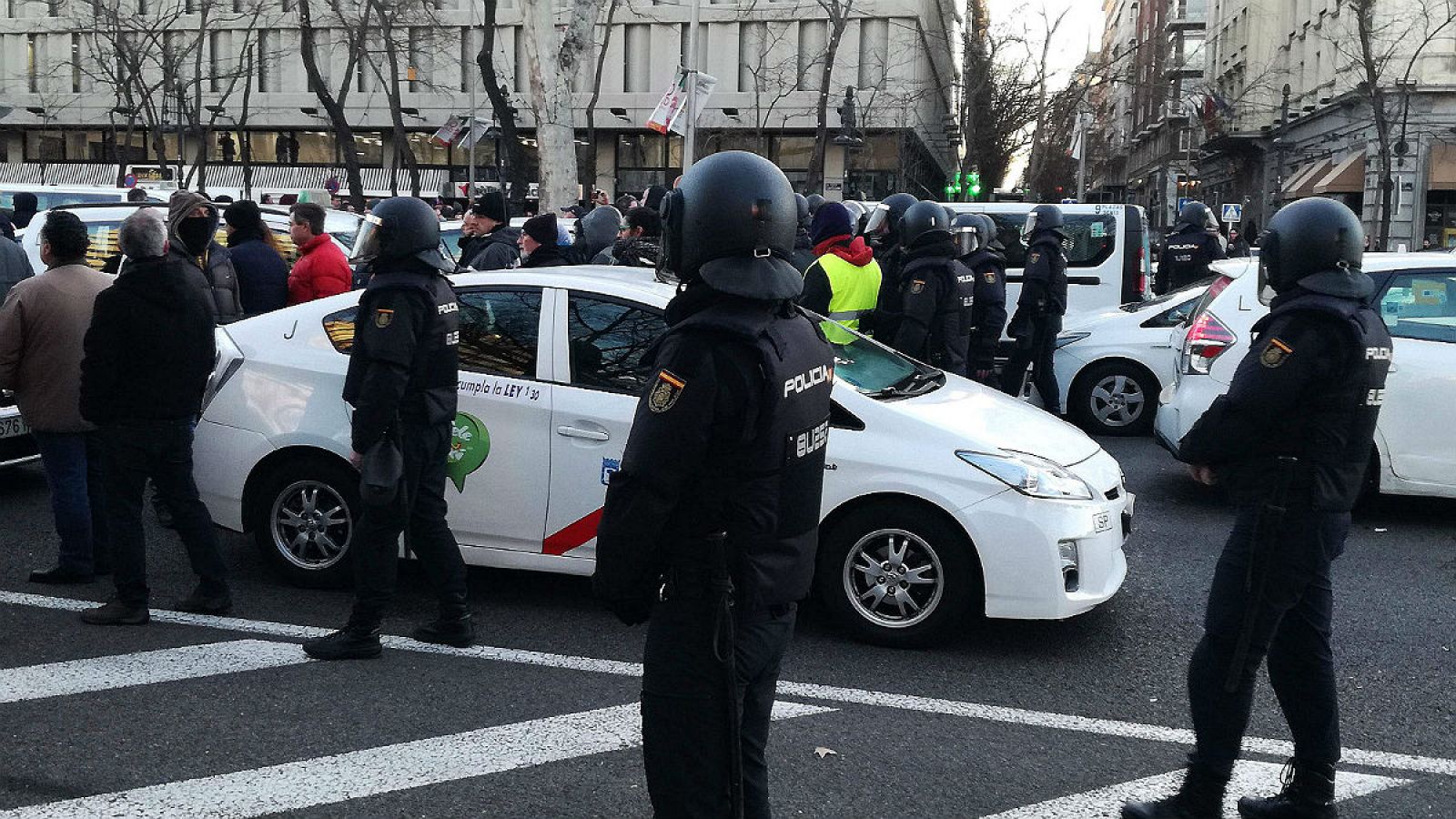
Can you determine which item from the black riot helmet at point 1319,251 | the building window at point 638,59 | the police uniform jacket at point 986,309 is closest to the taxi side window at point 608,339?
the black riot helmet at point 1319,251

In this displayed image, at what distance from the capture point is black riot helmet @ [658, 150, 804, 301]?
10.1ft

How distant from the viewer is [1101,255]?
48.7 ft

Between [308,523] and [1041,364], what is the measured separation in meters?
6.98

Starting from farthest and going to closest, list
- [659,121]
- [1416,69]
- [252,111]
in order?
1. [252,111]
2. [1416,69]
3. [659,121]

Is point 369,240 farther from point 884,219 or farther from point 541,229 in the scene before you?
point 884,219

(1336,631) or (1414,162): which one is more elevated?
(1414,162)

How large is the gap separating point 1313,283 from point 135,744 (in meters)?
3.90

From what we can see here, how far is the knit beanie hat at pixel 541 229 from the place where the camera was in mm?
8727

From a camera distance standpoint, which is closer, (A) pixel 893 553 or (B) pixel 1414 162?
(A) pixel 893 553

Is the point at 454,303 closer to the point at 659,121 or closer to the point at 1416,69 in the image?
the point at 659,121

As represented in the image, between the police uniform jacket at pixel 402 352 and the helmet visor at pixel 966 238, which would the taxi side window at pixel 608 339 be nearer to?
the police uniform jacket at pixel 402 352

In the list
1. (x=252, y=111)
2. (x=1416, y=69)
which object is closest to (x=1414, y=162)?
(x=1416, y=69)

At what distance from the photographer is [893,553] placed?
5.93 m

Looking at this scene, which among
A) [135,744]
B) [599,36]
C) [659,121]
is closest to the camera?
[135,744]
